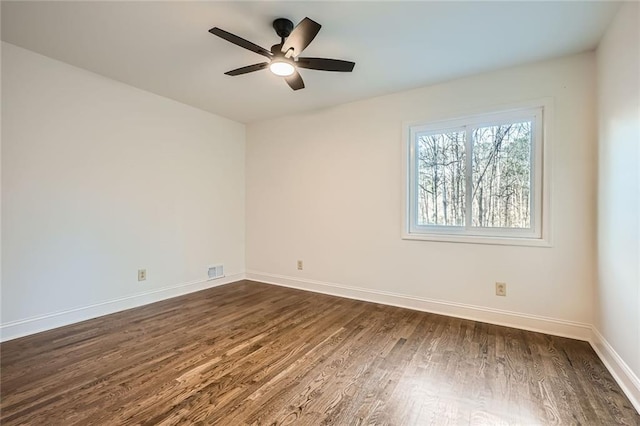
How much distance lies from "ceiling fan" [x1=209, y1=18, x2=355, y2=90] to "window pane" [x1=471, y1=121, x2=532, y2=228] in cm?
165

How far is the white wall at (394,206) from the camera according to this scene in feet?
8.00

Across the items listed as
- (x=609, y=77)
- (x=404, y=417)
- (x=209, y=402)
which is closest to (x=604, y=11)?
(x=609, y=77)

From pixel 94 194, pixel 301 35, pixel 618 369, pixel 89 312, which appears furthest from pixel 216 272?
pixel 618 369

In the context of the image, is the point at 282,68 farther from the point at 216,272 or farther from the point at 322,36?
the point at 216,272

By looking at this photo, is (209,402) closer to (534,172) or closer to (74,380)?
(74,380)

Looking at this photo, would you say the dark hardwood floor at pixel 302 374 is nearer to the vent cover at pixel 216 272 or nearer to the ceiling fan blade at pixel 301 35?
the vent cover at pixel 216 272

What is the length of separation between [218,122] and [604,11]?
3999mm

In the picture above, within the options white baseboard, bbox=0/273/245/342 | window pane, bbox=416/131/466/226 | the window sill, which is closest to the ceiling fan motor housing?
window pane, bbox=416/131/466/226

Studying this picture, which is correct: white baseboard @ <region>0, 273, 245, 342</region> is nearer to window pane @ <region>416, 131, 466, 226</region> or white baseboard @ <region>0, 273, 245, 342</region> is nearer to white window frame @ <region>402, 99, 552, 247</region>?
white window frame @ <region>402, 99, 552, 247</region>

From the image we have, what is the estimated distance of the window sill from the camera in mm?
2578

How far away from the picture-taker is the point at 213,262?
409cm

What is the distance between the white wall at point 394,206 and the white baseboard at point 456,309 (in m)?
0.03

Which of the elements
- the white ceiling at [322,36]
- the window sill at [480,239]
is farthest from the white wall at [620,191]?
the window sill at [480,239]

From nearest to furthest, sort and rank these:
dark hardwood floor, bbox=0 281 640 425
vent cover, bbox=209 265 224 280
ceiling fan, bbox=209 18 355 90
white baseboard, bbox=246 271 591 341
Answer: dark hardwood floor, bbox=0 281 640 425 → ceiling fan, bbox=209 18 355 90 → white baseboard, bbox=246 271 591 341 → vent cover, bbox=209 265 224 280
